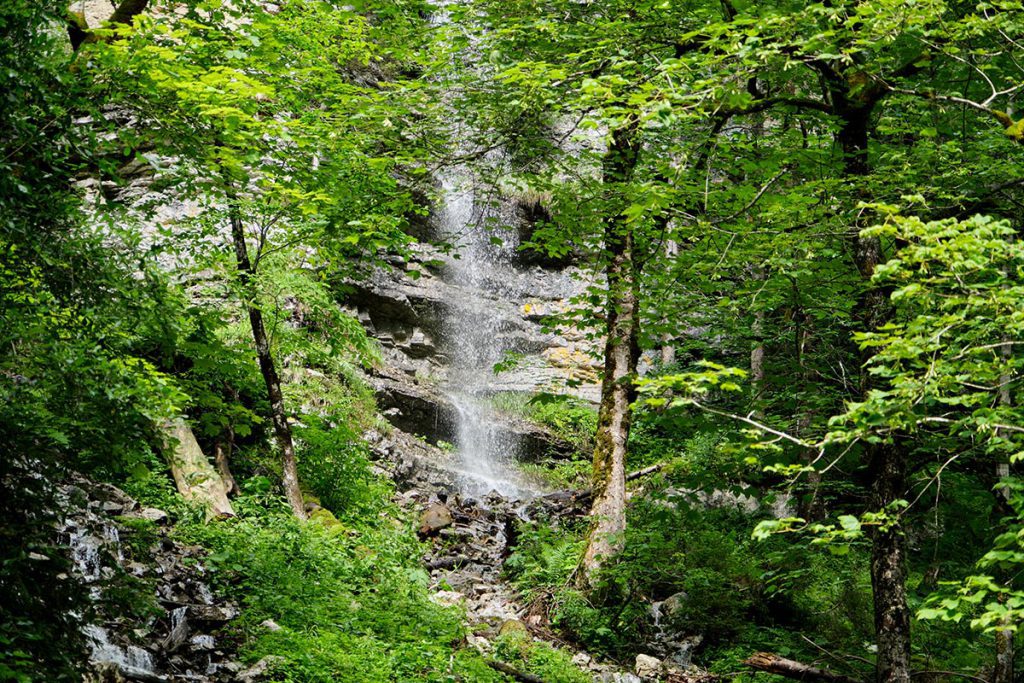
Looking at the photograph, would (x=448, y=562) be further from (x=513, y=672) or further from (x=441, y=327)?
(x=441, y=327)

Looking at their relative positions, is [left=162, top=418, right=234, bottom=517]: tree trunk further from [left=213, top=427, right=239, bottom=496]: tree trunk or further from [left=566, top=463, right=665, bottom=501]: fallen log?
[left=566, top=463, right=665, bottom=501]: fallen log

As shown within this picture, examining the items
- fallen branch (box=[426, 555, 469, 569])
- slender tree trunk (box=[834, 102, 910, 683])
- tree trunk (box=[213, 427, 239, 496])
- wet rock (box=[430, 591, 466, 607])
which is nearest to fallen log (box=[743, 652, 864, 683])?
slender tree trunk (box=[834, 102, 910, 683])

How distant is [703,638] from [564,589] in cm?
174

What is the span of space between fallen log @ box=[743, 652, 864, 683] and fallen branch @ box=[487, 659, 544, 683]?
2.12 meters

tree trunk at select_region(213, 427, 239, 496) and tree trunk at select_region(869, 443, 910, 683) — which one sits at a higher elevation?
tree trunk at select_region(869, 443, 910, 683)

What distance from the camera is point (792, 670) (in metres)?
6.82

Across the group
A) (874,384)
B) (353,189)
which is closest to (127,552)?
(353,189)

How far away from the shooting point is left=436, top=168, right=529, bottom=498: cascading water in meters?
19.2

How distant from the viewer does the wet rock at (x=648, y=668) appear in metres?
8.24

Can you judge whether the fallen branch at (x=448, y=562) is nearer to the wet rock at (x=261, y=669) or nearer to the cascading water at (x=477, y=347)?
the wet rock at (x=261, y=669)

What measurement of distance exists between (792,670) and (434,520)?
23.6 ft

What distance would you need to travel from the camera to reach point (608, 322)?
10000 mm

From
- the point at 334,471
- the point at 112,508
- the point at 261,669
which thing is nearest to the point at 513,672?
the point at 261,669

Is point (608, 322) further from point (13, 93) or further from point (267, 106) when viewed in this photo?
point (13, 93)
